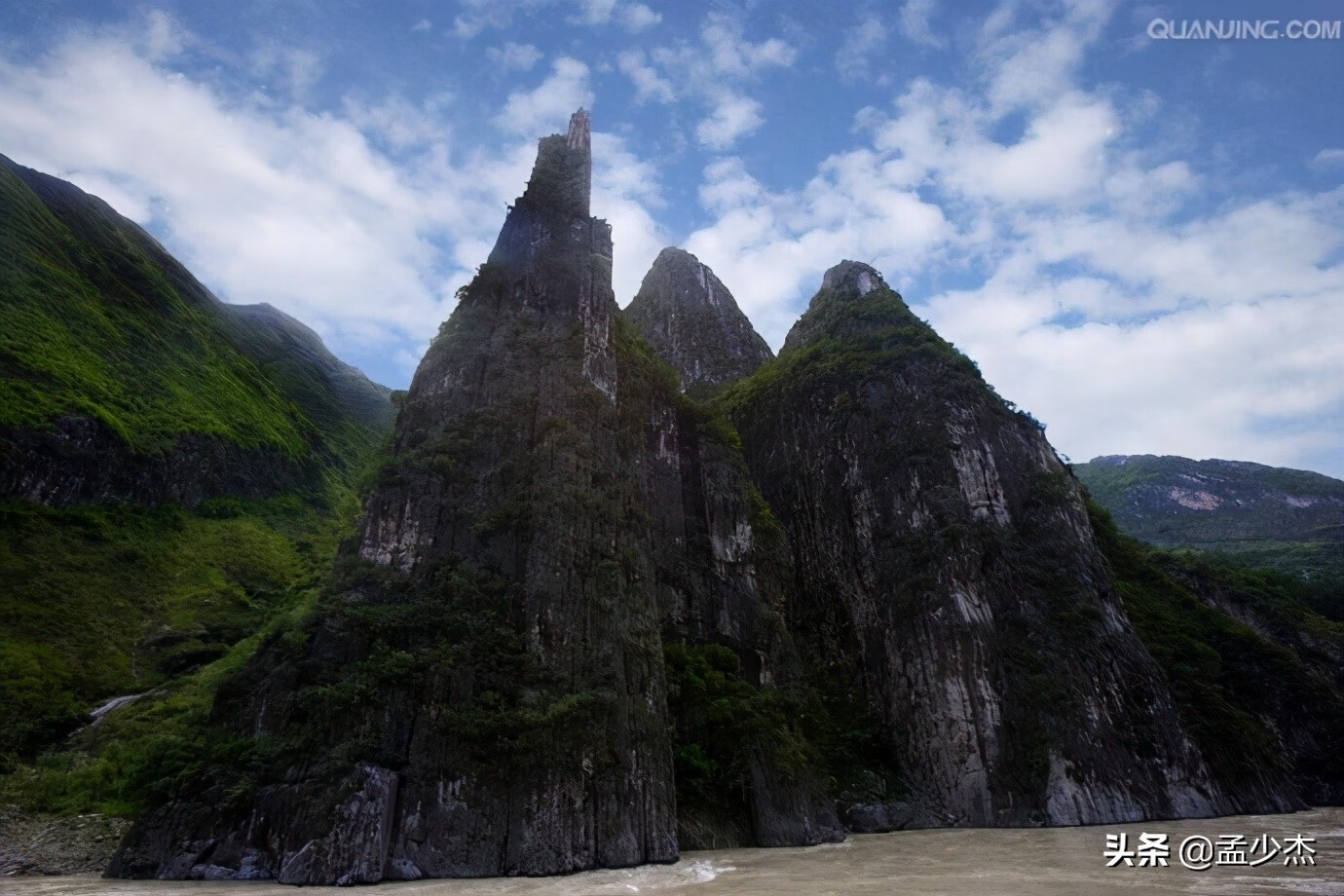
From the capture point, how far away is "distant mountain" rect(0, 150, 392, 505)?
27.4 metres

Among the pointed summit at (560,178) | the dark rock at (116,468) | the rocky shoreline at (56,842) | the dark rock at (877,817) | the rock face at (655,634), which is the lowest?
the dark rock at (877,817)

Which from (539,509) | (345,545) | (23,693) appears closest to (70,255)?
(23,693)

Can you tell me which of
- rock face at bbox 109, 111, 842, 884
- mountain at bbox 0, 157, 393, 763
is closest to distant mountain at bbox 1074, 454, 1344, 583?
rock face at bbox 109, 111, 842, 884

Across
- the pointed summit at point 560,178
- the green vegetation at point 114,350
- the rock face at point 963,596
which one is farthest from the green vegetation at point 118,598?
the rock face at point 963,596

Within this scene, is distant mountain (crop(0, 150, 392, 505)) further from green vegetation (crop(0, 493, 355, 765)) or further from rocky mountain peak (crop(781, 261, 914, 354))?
rocky mountain peak (crop(781, 261, 914, 354))

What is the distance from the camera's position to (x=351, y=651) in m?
16.1

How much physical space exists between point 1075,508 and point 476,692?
2524 centimetres

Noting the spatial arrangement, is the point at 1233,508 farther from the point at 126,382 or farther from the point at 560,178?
the point at 126,382

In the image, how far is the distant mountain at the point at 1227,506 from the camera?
58.8m

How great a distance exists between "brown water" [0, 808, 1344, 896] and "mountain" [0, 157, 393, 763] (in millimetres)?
10993

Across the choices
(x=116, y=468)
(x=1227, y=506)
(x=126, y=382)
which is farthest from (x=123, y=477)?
(x=1227, y=506)

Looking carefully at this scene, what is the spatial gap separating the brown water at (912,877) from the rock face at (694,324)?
35.1 m

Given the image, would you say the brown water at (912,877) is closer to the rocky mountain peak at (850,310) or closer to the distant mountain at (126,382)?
the distant mountain at (126,382)

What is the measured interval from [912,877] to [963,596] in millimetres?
14978
